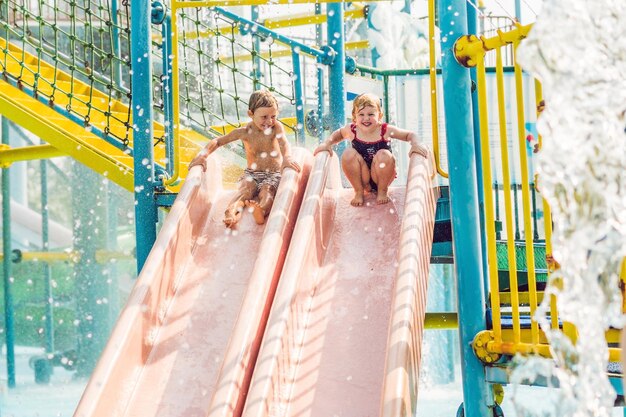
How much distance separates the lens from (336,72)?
527cm

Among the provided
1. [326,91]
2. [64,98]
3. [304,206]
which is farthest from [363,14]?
[304,206]

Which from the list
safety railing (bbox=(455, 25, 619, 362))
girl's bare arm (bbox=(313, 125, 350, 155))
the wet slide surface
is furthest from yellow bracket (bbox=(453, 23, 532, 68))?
girl's bare arm (bbox=(313, 125, 350, 155))

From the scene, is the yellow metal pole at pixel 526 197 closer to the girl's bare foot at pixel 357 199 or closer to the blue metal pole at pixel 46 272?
the girl's bare foot at pixel 357 199

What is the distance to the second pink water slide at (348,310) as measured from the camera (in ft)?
10.6

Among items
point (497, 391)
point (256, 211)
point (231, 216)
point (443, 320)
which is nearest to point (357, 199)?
point (256, 211)

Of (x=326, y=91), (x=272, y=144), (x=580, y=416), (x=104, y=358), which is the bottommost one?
(x=580, y=416)

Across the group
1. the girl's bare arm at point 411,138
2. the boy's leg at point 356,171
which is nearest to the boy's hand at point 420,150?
the girl's bare arm at point 411,138

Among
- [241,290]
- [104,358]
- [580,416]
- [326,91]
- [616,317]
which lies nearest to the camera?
[616,317]

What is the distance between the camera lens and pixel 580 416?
3129mm

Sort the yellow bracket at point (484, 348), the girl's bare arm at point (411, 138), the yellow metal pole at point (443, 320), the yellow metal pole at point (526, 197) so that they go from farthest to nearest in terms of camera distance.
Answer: the yellow metal pole at point (443, 320) → the girl's bare arm at point (411, 138) → the yellow bracket at point (484, 348) → the yellow metal pole at point (526, 197)

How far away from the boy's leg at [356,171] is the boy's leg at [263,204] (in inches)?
15.9

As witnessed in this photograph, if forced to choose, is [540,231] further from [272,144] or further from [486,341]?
[486,341]

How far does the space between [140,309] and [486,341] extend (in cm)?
144

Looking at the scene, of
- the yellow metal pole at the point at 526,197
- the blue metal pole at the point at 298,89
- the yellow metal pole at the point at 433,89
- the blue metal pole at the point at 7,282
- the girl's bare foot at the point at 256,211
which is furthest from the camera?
the blue metal pole at the point at 7,282
